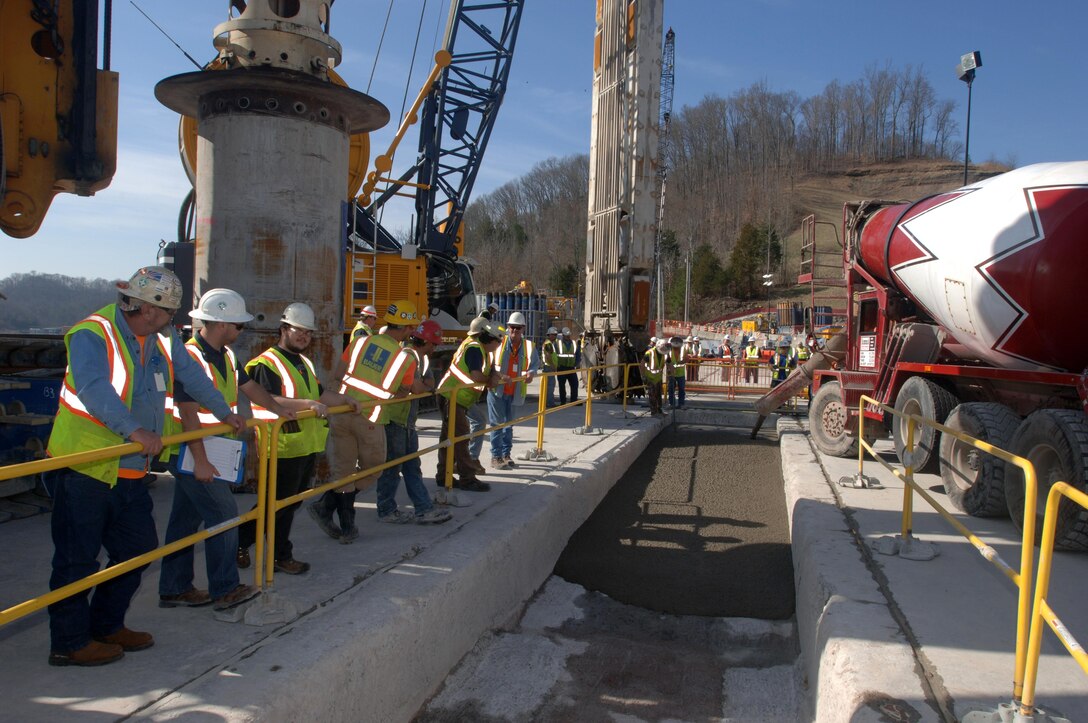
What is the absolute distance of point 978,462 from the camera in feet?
21.3

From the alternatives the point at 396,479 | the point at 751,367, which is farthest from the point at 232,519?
the point at 751,367

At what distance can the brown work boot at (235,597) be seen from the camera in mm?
3797

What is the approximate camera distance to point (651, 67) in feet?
53.2

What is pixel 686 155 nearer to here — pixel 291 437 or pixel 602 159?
pixel 602 159

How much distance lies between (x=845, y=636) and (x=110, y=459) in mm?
3556

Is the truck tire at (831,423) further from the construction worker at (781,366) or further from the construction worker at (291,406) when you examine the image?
the construction worker at (781,366)

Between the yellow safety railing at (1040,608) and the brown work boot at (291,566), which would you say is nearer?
the yellow safety railing at (1040,608)

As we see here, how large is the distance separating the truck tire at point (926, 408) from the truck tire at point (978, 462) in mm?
416

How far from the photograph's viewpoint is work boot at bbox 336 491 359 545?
516 cm

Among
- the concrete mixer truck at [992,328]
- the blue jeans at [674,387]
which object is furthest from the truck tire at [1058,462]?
the blue jeans at [674,387]

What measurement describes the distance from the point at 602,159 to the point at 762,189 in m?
81.5

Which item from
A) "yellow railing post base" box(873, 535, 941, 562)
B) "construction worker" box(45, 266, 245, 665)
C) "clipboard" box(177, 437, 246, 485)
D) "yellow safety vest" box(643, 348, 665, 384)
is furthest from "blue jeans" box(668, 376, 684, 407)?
"construction worker" box(45, 266, 245, 665)

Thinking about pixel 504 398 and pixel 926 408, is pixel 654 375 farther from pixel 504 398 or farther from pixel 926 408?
pixel 926 408

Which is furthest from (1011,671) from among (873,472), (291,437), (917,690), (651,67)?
(651,67)
